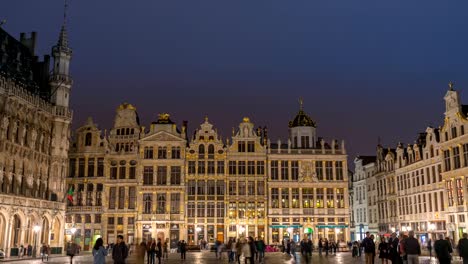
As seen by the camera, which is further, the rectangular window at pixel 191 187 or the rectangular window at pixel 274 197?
the rectangular window at pixel 274 197

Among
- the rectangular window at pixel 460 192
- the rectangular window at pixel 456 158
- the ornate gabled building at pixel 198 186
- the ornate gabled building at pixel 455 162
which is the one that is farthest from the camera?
the ornate gabled building at pixel 198 186

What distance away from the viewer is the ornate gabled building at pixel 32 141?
4334 cm

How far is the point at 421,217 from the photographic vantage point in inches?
2159

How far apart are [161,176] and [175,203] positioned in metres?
3.67

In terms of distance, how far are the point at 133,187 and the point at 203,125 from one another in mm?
11312

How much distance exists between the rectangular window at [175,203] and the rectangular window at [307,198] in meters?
15.3

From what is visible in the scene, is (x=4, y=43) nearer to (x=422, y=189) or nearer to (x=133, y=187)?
(x=133, y=187)

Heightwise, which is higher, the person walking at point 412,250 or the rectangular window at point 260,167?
the rectangular window at point 260,167

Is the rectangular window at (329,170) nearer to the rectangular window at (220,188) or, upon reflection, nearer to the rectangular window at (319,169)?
the rectangular window at (319,169)

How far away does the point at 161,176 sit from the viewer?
61.9 meters

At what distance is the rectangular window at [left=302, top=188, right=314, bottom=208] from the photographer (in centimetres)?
6322

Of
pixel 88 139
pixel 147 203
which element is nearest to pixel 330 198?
pixel 147 203

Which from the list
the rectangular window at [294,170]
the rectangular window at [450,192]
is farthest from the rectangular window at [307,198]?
the rectangular window at [450,192]

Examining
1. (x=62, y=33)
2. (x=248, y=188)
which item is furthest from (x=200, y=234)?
(x=62, y=33)
